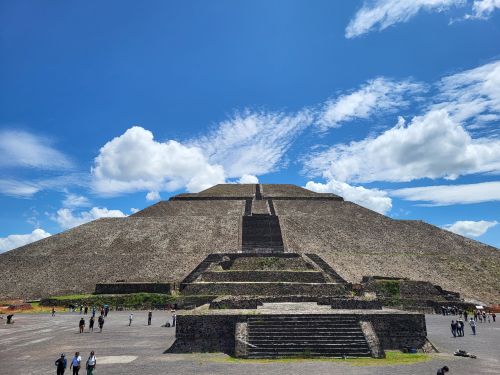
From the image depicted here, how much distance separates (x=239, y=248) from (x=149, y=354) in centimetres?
2461

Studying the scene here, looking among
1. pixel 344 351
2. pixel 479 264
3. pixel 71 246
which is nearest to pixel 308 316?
pixel 344 351

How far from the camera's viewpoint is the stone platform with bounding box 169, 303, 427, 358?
12383 millimetres

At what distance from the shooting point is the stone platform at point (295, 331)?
12383 millimetres

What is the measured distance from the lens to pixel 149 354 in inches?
498

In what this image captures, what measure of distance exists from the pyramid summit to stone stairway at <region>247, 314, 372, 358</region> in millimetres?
Answer: 16623

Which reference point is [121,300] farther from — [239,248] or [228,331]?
[228,331]

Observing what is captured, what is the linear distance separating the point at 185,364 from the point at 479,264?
107 ft

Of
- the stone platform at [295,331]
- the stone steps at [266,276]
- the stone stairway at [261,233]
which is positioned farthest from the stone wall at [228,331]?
the stone stairway at [261,233]

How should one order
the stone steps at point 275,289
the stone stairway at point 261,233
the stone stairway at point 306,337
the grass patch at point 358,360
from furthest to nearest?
the stone stairway at point 261,233
the stone steps at point 275,289
the stone stairway at point 306,337
the grass patch at point 358,360

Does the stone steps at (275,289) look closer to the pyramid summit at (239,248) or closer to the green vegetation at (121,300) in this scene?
the green vegetation at (121,300)

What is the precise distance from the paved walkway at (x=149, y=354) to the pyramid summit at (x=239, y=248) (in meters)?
11.6

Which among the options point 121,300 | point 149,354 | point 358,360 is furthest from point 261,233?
point 358,360

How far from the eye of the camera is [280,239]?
1550 inches

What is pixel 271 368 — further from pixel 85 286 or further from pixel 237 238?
pixel 237 238
